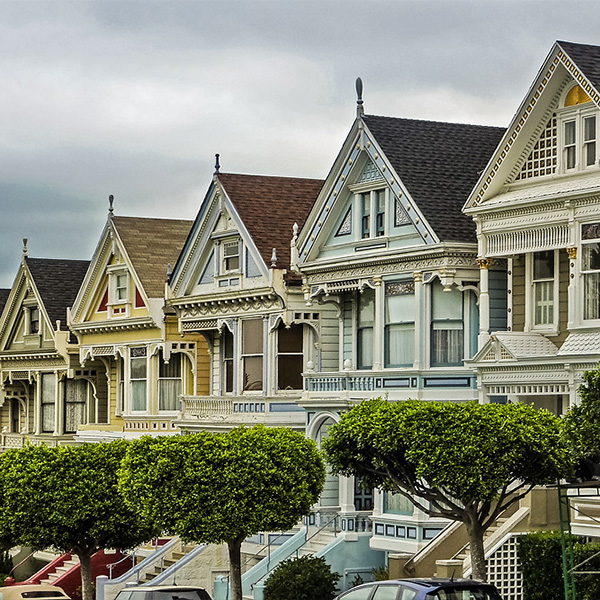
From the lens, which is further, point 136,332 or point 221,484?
point 136,332

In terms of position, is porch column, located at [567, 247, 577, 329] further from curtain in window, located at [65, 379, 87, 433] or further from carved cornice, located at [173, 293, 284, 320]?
curtain in window, located at [65, 379, 87, 433]

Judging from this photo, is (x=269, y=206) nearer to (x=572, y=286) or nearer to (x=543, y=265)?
(x=543, y=265)

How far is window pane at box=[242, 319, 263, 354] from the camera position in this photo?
42.8 metres

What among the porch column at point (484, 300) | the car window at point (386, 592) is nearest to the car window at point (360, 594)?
the car window at point (386, 592)

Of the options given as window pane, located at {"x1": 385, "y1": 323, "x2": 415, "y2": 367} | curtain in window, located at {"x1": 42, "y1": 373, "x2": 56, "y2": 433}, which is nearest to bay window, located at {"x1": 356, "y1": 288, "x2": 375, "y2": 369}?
window pane, located at {"x1": 385, "y1": 323, "x2": 415, "y2": 367}

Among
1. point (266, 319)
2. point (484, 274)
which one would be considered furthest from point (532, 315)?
point (266, 319)

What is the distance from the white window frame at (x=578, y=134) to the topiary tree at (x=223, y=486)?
340 inches

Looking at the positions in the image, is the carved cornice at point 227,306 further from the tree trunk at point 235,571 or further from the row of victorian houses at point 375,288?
the tree trunk at point 235,571

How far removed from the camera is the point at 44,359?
5678cm

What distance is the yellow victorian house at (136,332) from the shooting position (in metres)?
48.1

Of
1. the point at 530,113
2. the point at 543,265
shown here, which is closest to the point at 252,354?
the point at 543,265

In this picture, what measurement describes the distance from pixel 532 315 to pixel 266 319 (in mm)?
10619

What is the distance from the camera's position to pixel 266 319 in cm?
4222

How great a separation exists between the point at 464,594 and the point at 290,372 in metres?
18.8
